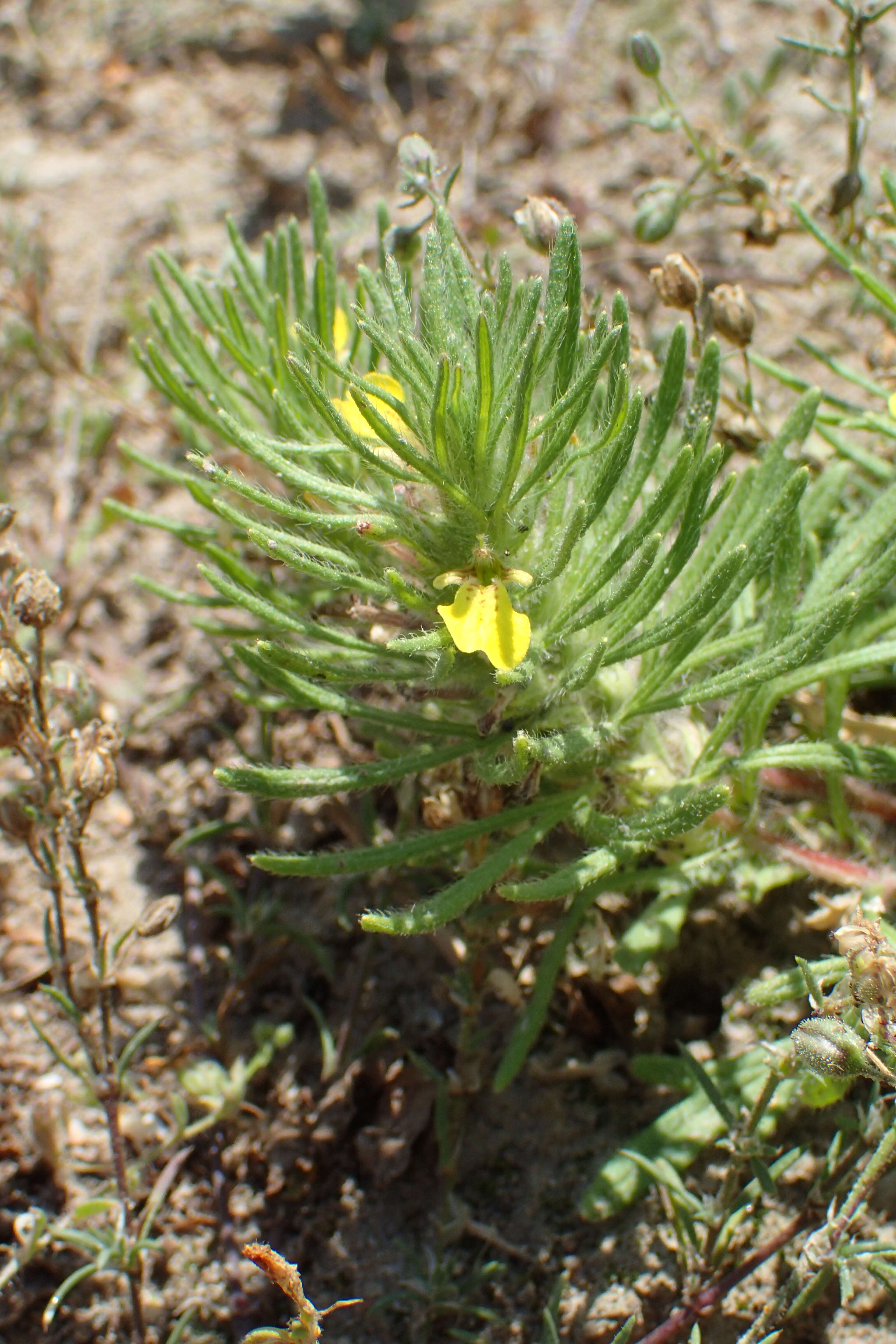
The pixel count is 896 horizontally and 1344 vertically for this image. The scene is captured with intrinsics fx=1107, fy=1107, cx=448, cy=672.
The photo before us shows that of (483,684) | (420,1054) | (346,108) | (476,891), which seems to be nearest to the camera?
(476,891)

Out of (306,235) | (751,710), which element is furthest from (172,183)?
(751,710)

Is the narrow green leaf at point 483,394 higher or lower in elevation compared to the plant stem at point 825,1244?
higher

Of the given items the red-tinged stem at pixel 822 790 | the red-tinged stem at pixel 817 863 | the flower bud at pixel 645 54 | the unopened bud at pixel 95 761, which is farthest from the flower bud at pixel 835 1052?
the flower bud at pixel 645 54

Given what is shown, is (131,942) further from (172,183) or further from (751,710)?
(172,183)

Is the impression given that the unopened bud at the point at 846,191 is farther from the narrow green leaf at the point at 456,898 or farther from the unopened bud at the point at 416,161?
the narrow green leaf at the point at 456,898

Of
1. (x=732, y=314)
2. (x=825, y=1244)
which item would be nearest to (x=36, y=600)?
(x=732, y=314)
